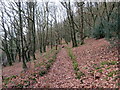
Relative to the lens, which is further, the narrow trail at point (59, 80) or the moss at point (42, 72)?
the moss at point (42, 72)

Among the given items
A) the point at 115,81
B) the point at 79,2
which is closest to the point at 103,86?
the point at 115,81

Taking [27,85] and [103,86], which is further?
[27,85]

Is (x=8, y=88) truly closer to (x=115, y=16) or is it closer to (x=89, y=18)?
(x=115, y=16)

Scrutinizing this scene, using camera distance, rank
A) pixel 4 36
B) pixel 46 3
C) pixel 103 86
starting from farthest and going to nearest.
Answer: pixel 46 3 < pixel 4 36 < pixel 103 86

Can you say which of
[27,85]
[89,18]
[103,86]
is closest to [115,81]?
[103,86]

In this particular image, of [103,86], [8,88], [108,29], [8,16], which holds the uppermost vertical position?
[8,16]

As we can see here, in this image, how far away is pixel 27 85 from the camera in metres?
5.75

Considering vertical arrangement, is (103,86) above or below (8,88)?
above

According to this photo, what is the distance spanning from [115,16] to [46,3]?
19.7 m

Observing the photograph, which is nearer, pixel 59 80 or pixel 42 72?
pixel 59 80

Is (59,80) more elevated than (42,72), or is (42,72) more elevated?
(42,72)

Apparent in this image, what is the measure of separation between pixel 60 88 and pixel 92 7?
24540 mm

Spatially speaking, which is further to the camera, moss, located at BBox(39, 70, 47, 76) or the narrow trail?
moss, located at BBox(39, 70, 47, 76)

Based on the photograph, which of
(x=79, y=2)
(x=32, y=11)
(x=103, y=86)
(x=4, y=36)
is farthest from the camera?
(x=4, y=36)
